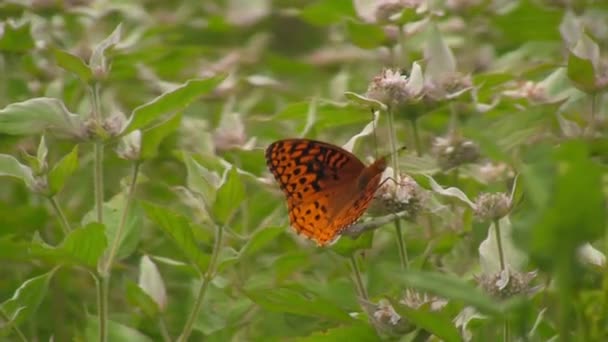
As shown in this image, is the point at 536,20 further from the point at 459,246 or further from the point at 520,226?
the point at 520,226

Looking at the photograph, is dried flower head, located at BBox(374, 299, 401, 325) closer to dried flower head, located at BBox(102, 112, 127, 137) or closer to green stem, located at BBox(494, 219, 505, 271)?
green stem, located at BBox(494, 219, 505, 271)

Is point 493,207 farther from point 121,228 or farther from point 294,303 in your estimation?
point 121,228

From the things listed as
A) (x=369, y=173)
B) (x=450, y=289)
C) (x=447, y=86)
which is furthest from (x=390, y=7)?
(x=450, y=289)

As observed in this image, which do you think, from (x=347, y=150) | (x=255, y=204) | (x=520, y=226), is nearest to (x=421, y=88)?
(x=347, y=150)

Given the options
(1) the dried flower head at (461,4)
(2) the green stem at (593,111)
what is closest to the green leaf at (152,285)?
(2) the green stem at (593,111)

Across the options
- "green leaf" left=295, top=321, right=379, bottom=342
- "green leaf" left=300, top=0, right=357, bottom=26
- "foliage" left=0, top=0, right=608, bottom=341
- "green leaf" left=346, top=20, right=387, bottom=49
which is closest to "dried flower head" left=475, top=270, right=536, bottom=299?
"foliage" left=0, top=0, right=608, bottom=341
